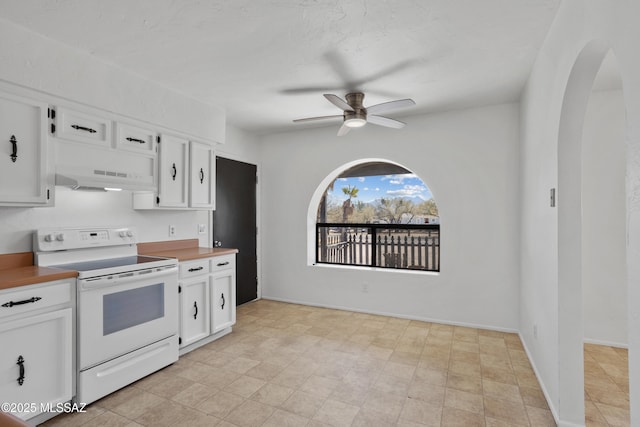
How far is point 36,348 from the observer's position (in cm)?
204

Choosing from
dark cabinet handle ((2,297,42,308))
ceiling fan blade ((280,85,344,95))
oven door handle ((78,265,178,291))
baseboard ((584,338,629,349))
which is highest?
ceiling fan blade ((280,85,344,95))

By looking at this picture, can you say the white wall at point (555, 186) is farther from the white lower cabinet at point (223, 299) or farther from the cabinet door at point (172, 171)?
the cabinet door at point (172, 171)

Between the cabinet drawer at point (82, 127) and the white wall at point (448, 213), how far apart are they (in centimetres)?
252

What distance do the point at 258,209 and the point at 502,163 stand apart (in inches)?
128

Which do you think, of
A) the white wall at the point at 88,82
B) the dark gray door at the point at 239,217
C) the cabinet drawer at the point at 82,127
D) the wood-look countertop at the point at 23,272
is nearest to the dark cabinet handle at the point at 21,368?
the wood-look countertop at the point at 23,272

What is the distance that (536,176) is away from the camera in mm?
2670

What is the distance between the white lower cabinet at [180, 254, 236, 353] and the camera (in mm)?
3104

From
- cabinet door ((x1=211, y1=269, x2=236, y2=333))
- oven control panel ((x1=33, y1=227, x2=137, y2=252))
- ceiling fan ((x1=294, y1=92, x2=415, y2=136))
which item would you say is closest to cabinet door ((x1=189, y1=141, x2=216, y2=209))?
oven control panel ((x1=33, y1=227, x2=137, y2=252))

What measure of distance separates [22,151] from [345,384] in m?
2.80

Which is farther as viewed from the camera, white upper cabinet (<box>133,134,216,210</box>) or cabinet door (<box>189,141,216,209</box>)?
cabinet door (<box>189,141,216,209</box>)

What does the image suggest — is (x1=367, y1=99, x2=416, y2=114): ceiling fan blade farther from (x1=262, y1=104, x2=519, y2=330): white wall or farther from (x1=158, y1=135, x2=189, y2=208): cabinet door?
(x1=158, y1=135, x2=189, y2=208): cabinet door

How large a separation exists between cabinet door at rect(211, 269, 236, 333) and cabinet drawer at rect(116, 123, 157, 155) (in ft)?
4.48

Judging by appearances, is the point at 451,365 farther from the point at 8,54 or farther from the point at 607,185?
the point at 8,54

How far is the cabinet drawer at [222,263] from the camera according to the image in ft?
11.2
